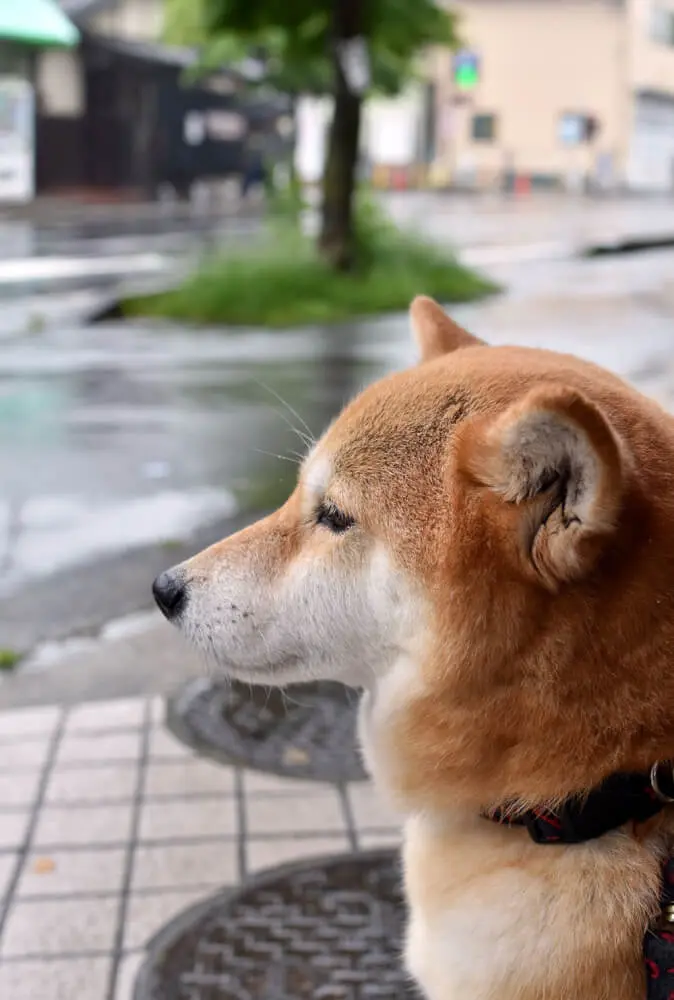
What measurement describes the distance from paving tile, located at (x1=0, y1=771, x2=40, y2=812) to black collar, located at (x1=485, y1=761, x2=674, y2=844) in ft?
7.02

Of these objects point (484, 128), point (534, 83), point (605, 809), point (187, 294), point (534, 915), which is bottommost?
point (534, 915)

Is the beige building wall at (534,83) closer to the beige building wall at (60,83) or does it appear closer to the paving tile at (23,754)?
the beige building wall at (60,83)

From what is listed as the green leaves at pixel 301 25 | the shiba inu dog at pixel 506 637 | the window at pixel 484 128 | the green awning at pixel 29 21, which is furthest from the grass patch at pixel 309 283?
the window at pixel 484 128

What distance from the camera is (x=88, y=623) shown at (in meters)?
5.00

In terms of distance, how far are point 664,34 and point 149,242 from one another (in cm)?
4062

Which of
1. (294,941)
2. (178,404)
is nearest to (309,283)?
(178,404)

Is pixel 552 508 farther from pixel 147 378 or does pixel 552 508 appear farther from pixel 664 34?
pixel 664 34

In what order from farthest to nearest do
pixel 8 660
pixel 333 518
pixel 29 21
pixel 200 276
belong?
pixel 29 21, pixel 200 276, pixel 8 660, pixel 333 518

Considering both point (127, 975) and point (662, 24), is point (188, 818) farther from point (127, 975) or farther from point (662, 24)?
point (662, 24)

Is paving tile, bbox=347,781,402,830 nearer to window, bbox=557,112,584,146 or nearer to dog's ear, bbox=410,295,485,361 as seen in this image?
dog's ear, bbox=410,295,485,361

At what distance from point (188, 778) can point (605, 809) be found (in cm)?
211

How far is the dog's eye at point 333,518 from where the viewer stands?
212 cm

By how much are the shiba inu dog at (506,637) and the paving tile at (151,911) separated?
1.12 meters

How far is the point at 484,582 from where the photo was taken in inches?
71.8
